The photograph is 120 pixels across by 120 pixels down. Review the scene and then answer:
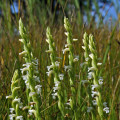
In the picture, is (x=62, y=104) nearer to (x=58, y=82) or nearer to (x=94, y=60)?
(x=58, y=82)

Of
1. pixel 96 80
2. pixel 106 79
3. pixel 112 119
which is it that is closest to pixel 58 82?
pixel 96 80

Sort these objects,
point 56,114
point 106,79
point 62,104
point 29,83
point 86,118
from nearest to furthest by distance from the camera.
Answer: point 29,83 → point 62,104 → point 86,118 → point 56,114 → point 106,79

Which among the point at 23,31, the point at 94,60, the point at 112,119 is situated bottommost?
the point at 112,119

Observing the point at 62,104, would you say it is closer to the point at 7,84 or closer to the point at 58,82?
the point at 58,82

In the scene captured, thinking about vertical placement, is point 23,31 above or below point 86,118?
above

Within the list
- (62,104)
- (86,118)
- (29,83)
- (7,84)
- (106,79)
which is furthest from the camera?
(106,79)

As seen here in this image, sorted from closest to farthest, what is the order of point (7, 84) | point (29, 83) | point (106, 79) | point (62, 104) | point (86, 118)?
point (29, 83), point (62, 104), point (86, 118), point (7, 84), point (106, 79)

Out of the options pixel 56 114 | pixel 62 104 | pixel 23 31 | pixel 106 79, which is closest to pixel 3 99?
pixel 56 114

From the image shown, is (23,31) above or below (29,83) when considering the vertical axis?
above

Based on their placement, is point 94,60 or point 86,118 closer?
point 94,60
